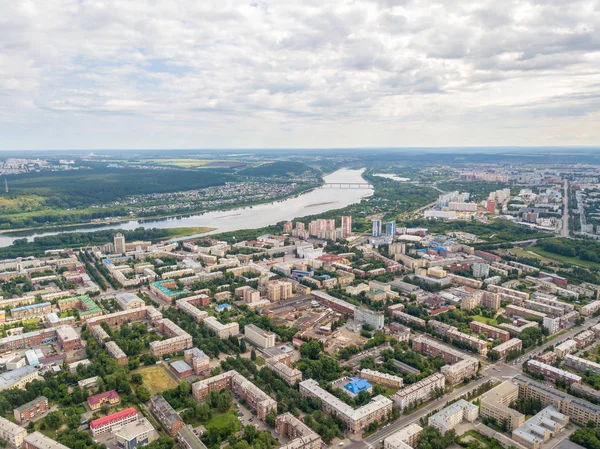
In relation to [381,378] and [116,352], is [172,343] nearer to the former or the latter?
[116,352]

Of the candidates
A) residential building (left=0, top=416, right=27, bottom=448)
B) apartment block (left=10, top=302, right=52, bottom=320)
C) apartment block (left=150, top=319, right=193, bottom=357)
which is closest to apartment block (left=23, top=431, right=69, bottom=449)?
residential building (left=0, top=416, right=27, bottom=448)

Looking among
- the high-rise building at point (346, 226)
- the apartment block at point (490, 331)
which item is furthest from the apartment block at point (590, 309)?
the high-rise building at point (346, 226)

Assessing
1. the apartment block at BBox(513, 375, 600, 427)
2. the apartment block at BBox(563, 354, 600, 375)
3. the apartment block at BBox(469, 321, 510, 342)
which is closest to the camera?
the apartment block at BBox(513, 375, 600, 427)

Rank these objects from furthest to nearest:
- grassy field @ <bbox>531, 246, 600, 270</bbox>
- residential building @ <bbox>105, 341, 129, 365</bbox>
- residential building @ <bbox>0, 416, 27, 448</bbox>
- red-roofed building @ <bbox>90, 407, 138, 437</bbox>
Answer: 1. grassy field @ <bbox>531, 246, 600, 270</bbox>
2. residential building @ <bbox>105, 341, 129, 365</bbox>
3. red-roofed building @ <bbox>90, 407, 138, 437</bbox>
4. residential building @ <bbox>0, 416, 27, 448</bbox>

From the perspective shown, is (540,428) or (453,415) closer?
(540,428)

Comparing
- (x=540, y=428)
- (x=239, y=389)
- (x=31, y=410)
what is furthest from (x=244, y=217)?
(x=540, y=428)

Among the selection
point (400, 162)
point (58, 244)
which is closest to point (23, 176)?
point (58, 244)

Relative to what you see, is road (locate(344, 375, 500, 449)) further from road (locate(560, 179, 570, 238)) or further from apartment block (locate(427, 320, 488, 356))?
road (locate(560, 179, 570, 238))
